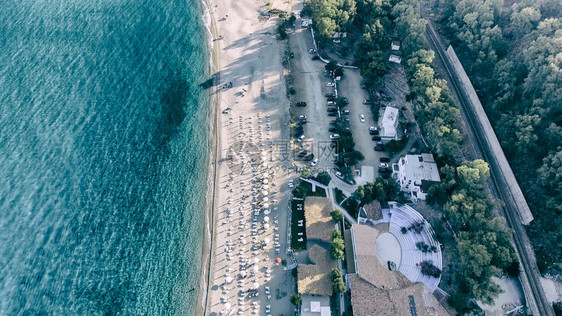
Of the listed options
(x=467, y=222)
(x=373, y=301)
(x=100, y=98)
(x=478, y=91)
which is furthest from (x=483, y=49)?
(x=100, y=98)

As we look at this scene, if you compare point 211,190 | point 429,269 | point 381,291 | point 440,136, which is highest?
point 440,136

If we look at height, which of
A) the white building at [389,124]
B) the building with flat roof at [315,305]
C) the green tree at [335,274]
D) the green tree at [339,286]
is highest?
the white building at [389,124]

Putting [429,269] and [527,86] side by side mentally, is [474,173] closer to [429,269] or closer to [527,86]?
[429,269]

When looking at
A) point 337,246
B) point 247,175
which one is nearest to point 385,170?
point 337,246

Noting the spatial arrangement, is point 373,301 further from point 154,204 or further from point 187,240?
point 154,204

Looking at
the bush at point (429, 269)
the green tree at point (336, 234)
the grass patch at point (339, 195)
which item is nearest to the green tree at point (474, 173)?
the bush at point (429, 269)

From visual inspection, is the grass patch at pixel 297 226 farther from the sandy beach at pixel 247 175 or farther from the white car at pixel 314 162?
the white car at pixel 314 162

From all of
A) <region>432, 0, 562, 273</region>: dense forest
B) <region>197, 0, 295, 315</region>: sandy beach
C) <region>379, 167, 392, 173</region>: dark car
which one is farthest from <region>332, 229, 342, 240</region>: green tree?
<region>432, 0, 562, 273</region>: dense forest
